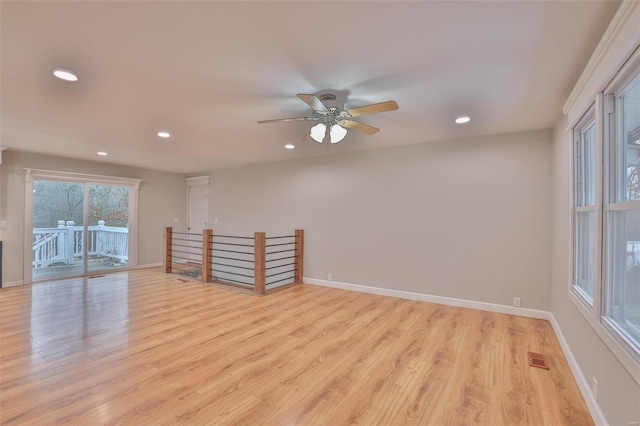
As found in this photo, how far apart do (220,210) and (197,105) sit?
4.35 m

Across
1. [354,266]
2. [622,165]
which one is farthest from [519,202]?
[354,266]

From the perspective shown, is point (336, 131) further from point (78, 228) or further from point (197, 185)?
point (78, 228)

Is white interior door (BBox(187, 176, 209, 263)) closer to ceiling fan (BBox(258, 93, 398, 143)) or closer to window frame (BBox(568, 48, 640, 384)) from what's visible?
ceiling fan (BBox(258, 93, 398, 143))

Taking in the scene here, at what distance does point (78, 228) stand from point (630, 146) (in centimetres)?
795

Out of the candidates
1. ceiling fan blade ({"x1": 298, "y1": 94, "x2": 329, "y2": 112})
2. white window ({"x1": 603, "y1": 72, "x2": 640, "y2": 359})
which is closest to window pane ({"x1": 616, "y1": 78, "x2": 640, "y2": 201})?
white window ({"x1": 603, "y1": 72, "x2": 640, "y2": 359})

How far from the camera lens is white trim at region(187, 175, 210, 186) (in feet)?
23.9

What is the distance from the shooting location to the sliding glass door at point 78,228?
548 centimetres

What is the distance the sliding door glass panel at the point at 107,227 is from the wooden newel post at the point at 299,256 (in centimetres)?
413

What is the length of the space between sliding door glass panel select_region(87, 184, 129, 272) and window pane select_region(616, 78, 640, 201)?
785 centimetres

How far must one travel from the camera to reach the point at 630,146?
1632 millimetres

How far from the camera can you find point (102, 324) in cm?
329

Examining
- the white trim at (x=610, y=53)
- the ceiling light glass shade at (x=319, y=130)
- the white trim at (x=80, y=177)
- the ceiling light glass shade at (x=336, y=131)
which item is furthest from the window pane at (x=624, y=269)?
the white trim at (x=80, y=177)

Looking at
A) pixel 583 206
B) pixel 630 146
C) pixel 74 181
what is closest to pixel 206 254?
pixel 74 181

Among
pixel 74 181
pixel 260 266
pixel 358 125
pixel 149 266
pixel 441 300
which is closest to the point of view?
pixel 358 125
